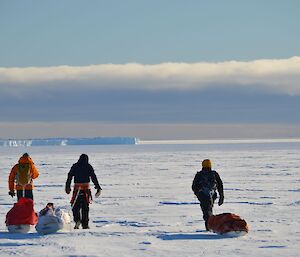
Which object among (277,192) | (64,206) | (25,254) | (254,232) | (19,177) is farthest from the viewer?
(277,192)

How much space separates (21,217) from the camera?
11.4 meters

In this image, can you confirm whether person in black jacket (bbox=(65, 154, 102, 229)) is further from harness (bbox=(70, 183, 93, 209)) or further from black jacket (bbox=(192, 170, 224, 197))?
black jacket (bbox=(192, 170, 224, 197))

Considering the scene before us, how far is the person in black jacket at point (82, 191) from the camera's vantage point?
1198 centimetres

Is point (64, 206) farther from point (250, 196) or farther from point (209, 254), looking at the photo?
point (209, 254)

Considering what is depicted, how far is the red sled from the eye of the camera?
11250mm

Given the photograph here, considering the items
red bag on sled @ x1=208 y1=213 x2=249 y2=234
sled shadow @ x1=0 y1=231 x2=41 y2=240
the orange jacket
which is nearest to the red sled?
sled shadow @ x1=0 y1=231 x2=41 y2=240

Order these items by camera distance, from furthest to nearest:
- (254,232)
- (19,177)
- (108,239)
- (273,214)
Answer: (273,214)
(19,177)
(254,232)
(108,239)

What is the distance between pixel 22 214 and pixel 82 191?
128 centimetres

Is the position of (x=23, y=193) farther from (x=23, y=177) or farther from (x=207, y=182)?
(x=207, y=182)

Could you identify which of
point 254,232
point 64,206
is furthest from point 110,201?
point 254,232

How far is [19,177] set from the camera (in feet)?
42.2

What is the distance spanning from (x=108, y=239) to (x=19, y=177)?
332 centimetres

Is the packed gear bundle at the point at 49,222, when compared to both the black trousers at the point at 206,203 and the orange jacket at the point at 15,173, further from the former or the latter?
the black trousers at the point at 206,203

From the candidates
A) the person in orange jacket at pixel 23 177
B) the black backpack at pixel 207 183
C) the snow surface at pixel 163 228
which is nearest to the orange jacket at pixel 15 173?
the person in orange jacket at pixel 23 177
